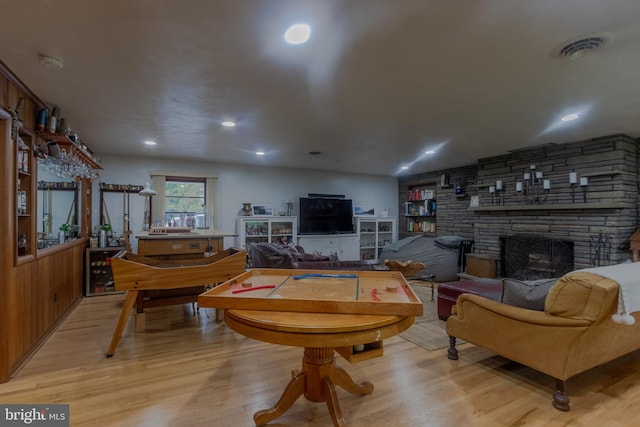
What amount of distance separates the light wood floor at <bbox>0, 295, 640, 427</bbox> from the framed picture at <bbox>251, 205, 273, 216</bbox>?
3.50m

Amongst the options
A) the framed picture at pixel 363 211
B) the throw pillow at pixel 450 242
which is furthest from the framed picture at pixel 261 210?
the throw pillow at pixel 450 242

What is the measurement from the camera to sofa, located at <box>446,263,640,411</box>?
1.79 meters

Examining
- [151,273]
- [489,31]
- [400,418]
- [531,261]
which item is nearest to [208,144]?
[151,273]

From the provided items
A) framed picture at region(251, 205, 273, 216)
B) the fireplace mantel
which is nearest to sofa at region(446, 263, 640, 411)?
the fireplace mantel

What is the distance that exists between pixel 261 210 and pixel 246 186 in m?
0.57

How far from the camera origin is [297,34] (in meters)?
1.79

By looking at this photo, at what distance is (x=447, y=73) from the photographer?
2.27 metres

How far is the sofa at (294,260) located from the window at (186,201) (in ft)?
6.21

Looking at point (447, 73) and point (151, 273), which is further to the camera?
point (151, 273)

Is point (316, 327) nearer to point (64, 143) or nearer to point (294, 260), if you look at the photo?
A: point (294, 260)

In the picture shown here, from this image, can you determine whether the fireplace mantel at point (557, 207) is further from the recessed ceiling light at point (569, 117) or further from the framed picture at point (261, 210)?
the framed picture at point (261, 210)

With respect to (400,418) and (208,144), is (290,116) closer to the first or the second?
(208,144)

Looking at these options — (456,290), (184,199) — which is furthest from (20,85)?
(456,290)

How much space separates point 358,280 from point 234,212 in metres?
4.66
